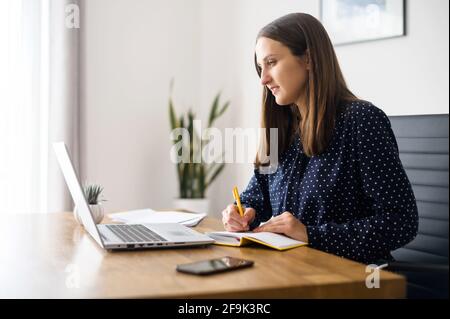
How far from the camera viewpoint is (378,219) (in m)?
1.28

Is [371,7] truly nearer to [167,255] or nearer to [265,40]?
[265,40]

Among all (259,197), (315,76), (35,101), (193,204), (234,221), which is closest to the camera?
(234,221)

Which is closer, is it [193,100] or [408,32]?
[408,32]

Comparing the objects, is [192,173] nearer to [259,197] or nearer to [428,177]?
[259,197]

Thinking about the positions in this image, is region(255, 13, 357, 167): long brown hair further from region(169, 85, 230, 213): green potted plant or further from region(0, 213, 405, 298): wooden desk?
region(169, 85, 230, 213): green potted plant

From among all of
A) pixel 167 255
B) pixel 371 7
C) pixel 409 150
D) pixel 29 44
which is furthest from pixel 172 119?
pixel 167 255

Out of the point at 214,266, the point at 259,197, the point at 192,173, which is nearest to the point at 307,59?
the point at 259,197

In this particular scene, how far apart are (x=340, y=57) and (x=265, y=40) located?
97cm

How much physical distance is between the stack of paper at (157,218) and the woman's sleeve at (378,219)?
0.45 m

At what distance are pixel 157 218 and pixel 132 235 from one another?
408 mm

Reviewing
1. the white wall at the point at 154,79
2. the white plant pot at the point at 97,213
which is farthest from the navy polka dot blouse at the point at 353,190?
the white wall at the point at 154,79

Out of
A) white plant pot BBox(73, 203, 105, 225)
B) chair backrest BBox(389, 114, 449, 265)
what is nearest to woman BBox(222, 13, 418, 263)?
chair backrest BBox(389, 114, 449, 265)

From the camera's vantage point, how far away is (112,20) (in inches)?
127

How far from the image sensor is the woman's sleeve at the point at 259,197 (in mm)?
1712
